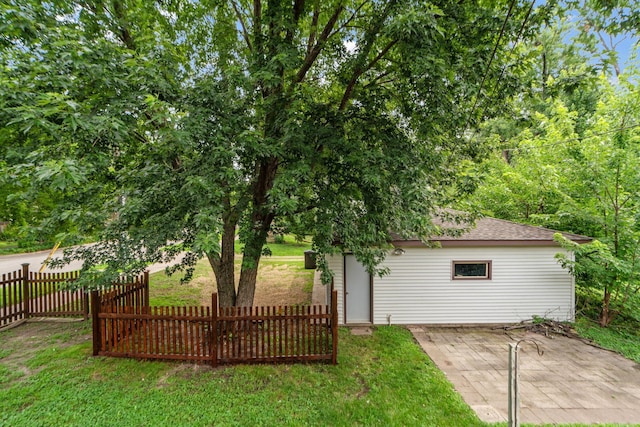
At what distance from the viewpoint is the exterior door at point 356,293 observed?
7.13 metres

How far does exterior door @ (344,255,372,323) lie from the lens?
7129mm

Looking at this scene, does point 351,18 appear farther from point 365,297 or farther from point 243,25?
point 365,297

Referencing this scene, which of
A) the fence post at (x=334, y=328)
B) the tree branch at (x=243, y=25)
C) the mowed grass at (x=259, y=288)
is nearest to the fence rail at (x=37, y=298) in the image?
the mowed grass at (x=259, y=288)

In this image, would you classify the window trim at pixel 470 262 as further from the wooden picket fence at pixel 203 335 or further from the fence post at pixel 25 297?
the fence post at pixel 25 297

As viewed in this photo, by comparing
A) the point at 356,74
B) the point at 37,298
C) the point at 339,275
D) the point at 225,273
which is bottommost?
the point at 37,298

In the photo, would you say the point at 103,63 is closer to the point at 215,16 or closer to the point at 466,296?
the point at 215,16

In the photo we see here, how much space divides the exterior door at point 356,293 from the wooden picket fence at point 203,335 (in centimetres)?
211

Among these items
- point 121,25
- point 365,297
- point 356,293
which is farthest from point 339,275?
point 121,25

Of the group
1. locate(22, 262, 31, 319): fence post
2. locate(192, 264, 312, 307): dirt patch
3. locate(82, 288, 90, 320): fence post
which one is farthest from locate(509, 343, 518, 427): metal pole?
locate(22, 262, 31, 319): fence post

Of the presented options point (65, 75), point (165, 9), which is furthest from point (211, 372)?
point (165, 9)

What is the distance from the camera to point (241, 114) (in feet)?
14.0

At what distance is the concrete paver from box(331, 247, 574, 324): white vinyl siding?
566 mm

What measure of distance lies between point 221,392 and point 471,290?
240 inches

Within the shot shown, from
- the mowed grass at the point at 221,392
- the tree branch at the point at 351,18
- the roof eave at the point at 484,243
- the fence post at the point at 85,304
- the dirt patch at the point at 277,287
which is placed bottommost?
the dirt patch at the point at 277,287
